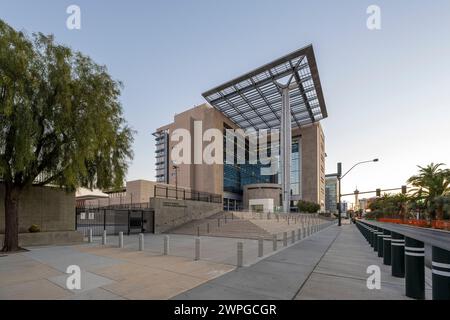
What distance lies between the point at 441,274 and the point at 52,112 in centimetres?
1441

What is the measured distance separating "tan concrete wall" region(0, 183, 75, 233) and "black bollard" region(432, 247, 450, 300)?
16.1 metres

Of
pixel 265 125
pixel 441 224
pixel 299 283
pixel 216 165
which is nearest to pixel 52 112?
pixel 299 283

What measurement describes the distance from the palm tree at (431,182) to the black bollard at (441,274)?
3720 cm

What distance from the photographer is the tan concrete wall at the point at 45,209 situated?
15344 millimetres

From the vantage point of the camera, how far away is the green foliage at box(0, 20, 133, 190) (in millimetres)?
11125

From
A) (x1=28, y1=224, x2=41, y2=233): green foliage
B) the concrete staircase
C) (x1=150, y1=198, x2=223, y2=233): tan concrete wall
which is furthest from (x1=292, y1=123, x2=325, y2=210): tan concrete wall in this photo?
(x1=28, y1=224, x2=41, y2=233): green foliage

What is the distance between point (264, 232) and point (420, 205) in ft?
98.2

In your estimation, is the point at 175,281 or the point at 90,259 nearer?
the point at 175,281

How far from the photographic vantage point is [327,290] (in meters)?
6.21

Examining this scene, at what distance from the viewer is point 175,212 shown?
27.8 meters

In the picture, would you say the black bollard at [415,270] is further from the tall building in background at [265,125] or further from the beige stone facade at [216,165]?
the beige stone facade at [216,165]

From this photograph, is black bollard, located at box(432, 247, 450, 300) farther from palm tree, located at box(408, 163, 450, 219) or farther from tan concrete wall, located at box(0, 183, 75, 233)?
palm tree, located at box(408, 163, 450, 219)
